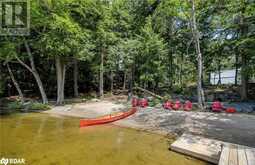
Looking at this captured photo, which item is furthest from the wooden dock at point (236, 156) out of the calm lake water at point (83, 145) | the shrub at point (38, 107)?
the shrub at point (38, 107)

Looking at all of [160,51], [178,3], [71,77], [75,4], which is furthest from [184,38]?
[71,77]

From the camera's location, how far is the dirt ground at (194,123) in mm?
7134

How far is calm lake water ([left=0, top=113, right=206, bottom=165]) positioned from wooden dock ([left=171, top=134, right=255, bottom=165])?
0.73 ft

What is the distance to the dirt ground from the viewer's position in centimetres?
713

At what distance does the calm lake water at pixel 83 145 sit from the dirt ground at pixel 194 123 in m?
0.93

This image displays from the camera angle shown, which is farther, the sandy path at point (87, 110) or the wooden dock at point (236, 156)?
the sandy path at point (87, 110)

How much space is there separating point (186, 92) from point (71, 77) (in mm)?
10572

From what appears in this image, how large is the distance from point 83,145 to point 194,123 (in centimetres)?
456

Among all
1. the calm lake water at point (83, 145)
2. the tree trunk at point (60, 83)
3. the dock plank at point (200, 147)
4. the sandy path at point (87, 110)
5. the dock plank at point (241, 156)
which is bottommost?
the calm lake water at point (83, 145)

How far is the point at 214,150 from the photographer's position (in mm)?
5762

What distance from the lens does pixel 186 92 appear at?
56.1 ft

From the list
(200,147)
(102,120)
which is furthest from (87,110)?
(200,147)

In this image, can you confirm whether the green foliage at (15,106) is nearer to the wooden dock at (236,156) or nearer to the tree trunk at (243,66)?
the wooden dock at (236,156)

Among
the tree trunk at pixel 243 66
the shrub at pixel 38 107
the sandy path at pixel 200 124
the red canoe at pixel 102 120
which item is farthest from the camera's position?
the shrub at pixel 38 107
